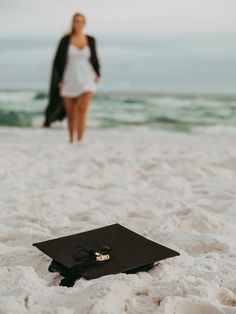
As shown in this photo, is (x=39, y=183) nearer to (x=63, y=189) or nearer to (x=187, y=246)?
(x=63, y=189)

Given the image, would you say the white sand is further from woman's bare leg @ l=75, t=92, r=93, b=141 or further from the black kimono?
the black kimono

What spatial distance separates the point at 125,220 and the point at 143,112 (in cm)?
1149

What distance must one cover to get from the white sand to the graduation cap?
0.04m

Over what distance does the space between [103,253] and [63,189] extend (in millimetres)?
1464

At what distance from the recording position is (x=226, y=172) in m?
4.00

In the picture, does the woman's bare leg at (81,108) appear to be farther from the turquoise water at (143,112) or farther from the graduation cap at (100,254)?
the turquoise water at (143,112)

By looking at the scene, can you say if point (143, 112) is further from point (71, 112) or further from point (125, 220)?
point (125, 220)

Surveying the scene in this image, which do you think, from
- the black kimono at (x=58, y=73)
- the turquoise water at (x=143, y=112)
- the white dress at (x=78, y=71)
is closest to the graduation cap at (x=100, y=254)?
the white dress at (x=78, y=71)

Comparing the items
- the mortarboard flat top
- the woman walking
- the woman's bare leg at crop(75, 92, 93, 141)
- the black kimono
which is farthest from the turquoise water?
the mortarboard flat top

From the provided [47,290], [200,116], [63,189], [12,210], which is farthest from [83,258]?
[200,116]

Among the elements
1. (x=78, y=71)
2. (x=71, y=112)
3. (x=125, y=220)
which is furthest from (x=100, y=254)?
(x=71, y=112)

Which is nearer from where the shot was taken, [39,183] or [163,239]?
[163,239]

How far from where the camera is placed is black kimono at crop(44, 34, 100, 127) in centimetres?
555

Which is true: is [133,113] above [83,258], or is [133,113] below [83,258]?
below
